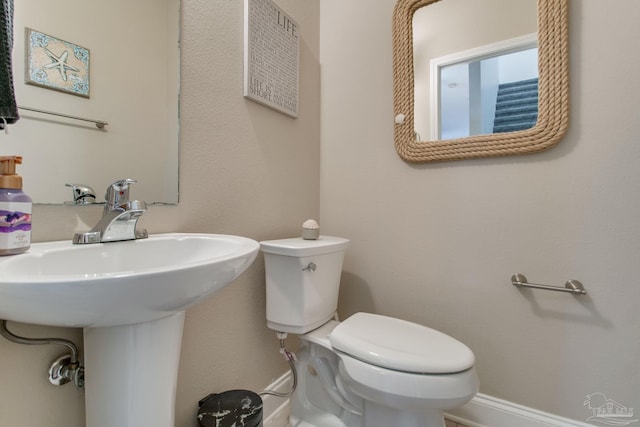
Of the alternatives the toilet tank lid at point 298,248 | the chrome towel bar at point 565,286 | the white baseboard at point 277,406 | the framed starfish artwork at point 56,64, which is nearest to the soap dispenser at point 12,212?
the framed starfish artwork at point 56,64

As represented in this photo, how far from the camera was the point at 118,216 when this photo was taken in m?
0.66

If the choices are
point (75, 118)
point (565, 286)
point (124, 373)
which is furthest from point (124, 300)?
point (565, 286)

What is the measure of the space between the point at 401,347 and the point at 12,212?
0.96 metres

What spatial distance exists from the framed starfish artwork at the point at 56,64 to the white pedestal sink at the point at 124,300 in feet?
1.21

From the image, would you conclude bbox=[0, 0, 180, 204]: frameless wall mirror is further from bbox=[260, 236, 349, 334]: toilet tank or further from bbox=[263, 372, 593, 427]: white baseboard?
bbox=[263, 372, 593, 427]: white baseboard

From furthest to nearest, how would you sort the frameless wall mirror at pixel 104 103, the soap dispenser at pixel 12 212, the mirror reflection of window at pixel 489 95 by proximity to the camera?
the mirror reflection of window at pixel 489 95, the frameless wall mirror at pixel 104 103, the soap dispenser at pixel 12 212

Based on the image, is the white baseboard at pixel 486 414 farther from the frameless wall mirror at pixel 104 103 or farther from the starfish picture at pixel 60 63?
the starfish picture at pixel 60 63

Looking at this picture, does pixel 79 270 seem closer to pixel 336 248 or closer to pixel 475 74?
pixel 336 248

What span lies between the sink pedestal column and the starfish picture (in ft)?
1.91

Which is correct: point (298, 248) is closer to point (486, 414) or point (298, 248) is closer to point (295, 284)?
point (295, 284)

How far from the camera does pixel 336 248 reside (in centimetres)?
115

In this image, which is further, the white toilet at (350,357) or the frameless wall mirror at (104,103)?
the white toilet at (350,357)

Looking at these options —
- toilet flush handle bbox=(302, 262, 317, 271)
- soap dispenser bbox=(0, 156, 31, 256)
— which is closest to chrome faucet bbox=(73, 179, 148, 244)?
soap dispenser bbox=(0, 156, 31, 256)

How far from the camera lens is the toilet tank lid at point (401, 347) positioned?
2.55 ft
